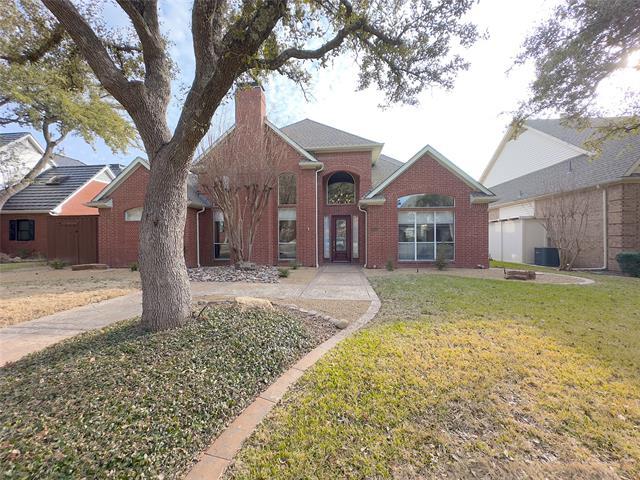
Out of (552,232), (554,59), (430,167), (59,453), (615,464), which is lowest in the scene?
(615,464)

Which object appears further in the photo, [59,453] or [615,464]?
[615,464]

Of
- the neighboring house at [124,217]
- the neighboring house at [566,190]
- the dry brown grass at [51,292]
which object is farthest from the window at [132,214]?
the neighboring house at [566,190]

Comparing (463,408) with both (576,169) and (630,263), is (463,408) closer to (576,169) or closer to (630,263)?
(630,263)

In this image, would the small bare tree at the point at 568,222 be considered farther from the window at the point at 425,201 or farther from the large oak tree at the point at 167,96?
the large oak tree at the point at 167,96

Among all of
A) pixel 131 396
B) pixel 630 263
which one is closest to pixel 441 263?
pixel 630 263

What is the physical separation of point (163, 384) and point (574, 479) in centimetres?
337

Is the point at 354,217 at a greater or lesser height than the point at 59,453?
greater

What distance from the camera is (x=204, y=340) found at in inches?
147

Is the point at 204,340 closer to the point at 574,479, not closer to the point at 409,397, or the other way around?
the point at 409,397

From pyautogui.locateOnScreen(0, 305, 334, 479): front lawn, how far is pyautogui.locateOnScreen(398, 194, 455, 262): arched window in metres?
11.0

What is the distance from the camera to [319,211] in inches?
638

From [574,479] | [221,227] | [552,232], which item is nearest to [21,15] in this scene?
[221,227]

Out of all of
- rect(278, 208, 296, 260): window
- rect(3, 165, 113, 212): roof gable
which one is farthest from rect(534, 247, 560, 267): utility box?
rect(3, 165, 113, 212): roof gable

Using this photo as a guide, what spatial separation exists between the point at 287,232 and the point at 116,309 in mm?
9360
